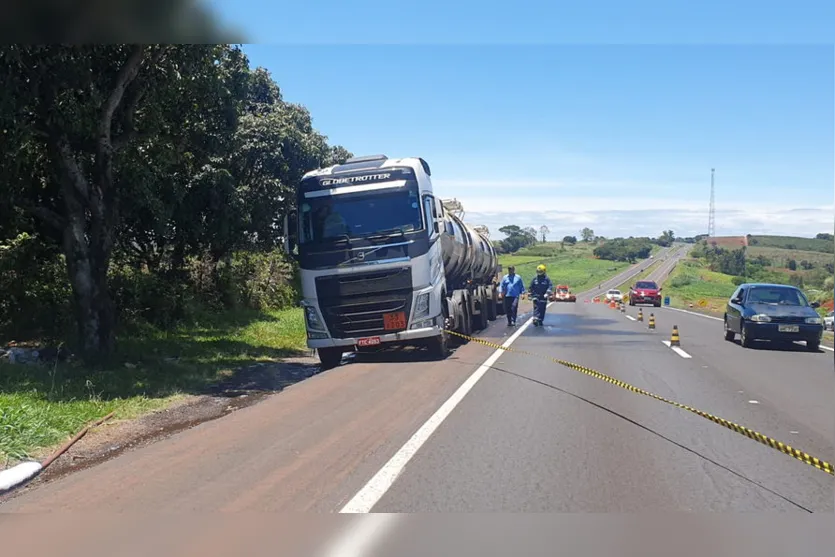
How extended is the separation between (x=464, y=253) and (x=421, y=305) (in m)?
6.85

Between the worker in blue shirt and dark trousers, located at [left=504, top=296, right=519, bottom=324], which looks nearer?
the worker in blue shirt

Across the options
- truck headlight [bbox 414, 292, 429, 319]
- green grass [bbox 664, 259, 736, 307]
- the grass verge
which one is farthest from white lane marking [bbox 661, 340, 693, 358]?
the grass verge

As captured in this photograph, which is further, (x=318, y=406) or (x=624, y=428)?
(x=318, y=406)

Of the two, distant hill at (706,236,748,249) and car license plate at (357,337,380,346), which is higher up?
distant hill at (706,236,748,249)

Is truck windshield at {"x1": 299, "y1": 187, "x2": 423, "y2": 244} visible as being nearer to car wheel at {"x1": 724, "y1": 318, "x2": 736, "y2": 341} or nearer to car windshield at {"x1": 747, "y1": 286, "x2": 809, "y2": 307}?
car windshield at {"x1": 747, "y1": 286, "x2": 809, "y2": 307}

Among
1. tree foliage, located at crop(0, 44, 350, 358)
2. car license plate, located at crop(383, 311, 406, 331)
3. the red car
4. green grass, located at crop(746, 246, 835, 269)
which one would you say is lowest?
the red car

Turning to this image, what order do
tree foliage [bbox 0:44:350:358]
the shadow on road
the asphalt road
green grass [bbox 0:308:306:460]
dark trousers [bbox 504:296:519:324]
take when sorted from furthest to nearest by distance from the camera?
dark trousers [bbox 504:296:519:324] < the shadow on road < tree foliage [bbox 0:44:350:358] < green grass [bbox 0:308:306:460] < the asphalt road

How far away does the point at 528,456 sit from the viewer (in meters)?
7.02

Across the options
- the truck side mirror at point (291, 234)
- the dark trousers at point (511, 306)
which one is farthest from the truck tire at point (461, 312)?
the dark trousers at point (511, 306)

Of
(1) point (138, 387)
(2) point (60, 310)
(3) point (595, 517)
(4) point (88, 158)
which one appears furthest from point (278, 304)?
(3) point (595, 517)

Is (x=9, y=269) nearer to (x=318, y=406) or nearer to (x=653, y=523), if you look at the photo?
(x=318, y=406)

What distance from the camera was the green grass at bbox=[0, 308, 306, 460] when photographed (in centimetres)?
835

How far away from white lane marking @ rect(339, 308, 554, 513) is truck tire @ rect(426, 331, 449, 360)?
3490 millimetres

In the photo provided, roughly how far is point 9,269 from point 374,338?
9.60 m
